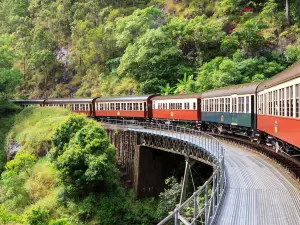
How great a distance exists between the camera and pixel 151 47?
43406 millimetres

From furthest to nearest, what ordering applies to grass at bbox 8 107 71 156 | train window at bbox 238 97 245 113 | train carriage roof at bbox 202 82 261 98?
grass at bbox 8 107 71 156, train window at bbox 238 97 245 113, train carriage roof at bbox 202 82 261 98

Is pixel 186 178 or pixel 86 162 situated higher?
pixel 86 162

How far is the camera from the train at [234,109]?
1250 cm

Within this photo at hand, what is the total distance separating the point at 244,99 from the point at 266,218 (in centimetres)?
1364

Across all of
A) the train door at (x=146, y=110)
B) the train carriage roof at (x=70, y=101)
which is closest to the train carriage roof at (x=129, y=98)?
the train door at (x=146, y=110)

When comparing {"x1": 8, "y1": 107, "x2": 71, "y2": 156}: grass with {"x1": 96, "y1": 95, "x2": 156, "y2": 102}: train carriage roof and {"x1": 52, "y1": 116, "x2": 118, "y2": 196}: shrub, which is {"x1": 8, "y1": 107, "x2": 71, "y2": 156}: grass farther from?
{"x1": 52, "y1": 116, "x2": 118, "y2": 196}: shrub

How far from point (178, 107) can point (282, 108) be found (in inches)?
686

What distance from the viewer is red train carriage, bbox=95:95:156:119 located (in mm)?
34938

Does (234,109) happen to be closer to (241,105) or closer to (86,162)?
(241,105)

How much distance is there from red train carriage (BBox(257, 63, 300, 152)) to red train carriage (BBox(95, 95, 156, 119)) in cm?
1678

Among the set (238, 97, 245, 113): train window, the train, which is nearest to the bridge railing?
the train

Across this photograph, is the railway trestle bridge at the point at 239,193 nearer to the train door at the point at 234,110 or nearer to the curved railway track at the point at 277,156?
the curved railway track at the point at 277,156

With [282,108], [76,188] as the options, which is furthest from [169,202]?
[282,108]

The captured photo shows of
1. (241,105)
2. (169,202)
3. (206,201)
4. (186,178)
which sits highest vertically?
(241,105)
